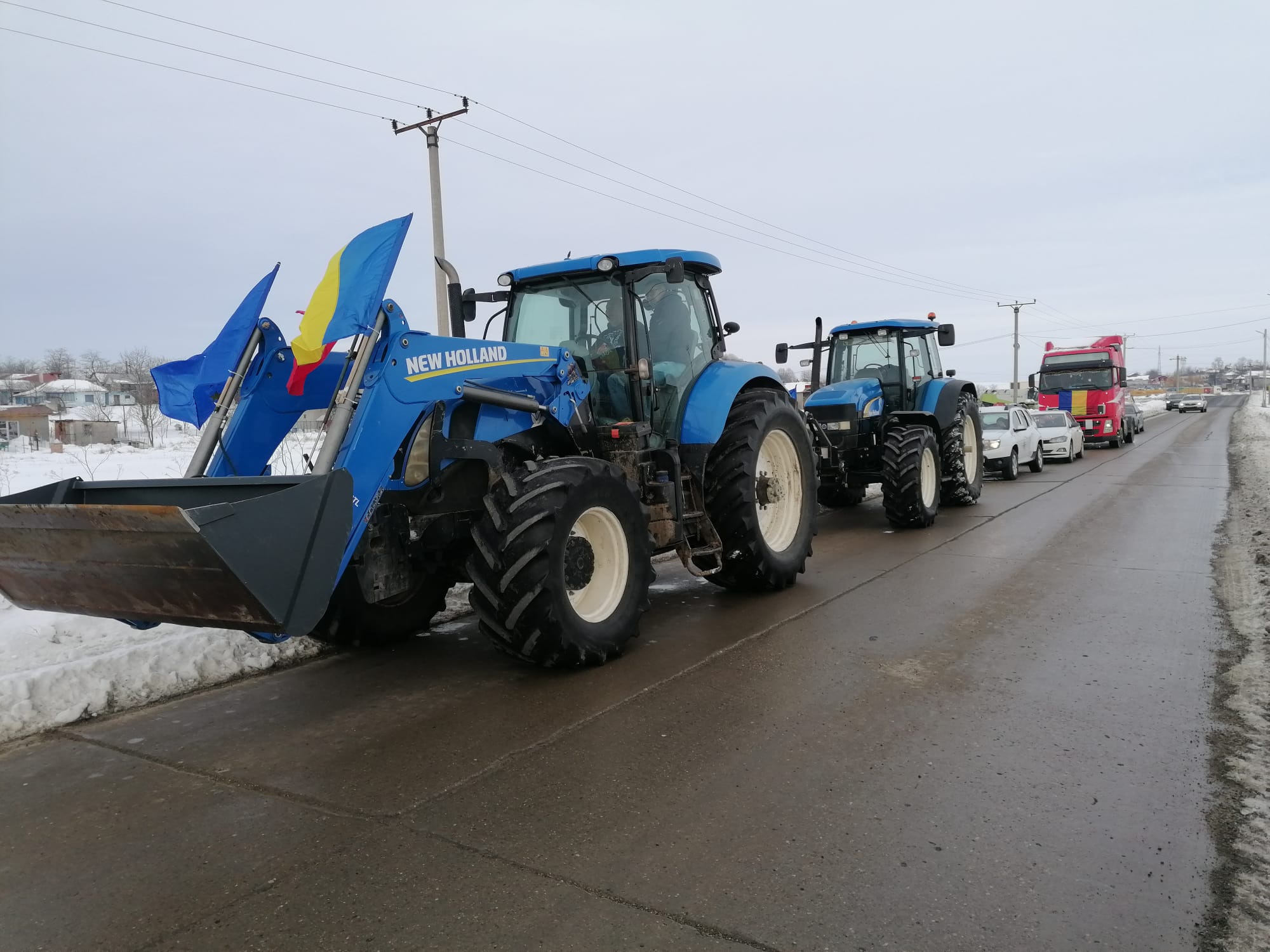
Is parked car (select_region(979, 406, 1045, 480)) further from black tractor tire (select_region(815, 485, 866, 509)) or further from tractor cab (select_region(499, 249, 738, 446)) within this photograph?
tractor cab (select_region(499, 249, 738, 446))

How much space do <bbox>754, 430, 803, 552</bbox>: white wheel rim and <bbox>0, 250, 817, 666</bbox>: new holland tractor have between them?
18 millimetres

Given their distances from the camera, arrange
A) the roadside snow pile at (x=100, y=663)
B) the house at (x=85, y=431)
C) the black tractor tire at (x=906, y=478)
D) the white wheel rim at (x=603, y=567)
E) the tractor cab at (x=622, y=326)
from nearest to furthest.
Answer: the roadside snow pile at (x=100, y=663) < the white wheel rim at (x=603, y=567) < the tractor cab at (x=622, y=326) < the black tractor tire at (x=906, y=478) < the house at (x=85, y=431)

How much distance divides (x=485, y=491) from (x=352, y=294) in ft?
5.04

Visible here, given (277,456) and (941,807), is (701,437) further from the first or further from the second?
(941,807)

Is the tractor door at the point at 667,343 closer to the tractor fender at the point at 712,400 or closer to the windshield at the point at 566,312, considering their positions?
the tractor fender at the point at 712,400

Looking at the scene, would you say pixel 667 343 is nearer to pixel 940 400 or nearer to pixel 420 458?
pixel 420 458

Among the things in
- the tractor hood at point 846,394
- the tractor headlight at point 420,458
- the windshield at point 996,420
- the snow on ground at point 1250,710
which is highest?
the tractor hood at point 846,394

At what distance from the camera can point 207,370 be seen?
506cm

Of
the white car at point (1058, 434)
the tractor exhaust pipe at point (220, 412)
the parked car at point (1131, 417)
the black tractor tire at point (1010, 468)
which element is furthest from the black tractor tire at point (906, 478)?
the parked car at point (1131, 417)

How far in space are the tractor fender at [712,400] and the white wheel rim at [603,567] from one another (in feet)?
4.17

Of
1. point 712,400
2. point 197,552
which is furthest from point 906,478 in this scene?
point 197,552

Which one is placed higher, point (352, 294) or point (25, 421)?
point (352, 294)

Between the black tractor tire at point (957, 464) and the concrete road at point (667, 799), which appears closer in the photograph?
the concrete road at point (667, 799)

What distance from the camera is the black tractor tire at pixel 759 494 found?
662 centimetres
